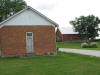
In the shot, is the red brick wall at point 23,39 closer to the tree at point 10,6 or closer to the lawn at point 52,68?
the lawn at point 52,68

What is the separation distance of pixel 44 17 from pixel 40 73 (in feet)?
34.6

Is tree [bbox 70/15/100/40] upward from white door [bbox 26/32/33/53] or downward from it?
upward

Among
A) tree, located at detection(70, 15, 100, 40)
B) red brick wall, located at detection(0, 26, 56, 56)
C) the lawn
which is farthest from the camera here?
tree, located at detection(70, 15, 100, 40)

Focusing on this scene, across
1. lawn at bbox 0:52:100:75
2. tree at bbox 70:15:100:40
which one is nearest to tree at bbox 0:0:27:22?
tree at bbox 70:15:100:40

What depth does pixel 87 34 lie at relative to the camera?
198ft

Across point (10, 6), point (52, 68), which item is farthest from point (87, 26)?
point (52, 68)

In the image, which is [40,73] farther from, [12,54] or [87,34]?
[87,34]

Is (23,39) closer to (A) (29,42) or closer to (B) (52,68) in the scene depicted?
(A) (29,42)

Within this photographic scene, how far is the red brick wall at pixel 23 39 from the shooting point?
61.1ft

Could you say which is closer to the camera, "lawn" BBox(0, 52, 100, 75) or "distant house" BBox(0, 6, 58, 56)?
"lawn" BBox(0, 52, 100, 75)

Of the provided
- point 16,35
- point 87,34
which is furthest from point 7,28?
point 87,34

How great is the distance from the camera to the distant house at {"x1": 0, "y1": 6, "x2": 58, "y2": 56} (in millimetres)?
18656

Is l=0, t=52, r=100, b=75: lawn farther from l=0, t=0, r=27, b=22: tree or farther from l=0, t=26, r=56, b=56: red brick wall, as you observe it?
l=0, t=0, r=27, b=22: tree

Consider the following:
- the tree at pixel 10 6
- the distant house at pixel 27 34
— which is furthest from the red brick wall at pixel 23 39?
the tree at pixel 10 6
